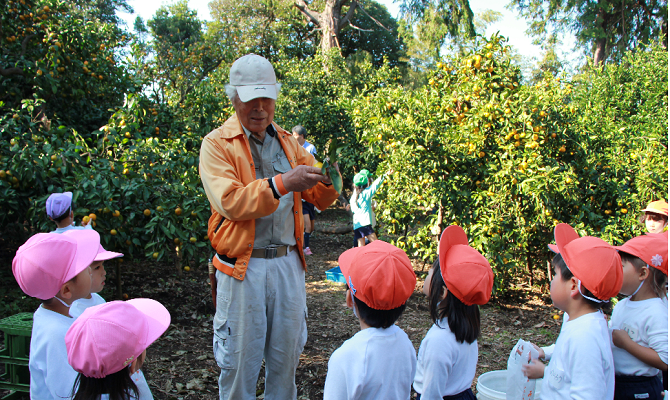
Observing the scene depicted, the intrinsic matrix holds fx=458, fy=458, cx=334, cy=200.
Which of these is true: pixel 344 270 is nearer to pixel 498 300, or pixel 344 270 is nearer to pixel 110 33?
pixel 498 300

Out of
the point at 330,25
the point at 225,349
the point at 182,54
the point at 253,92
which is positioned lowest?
the point at 225,349

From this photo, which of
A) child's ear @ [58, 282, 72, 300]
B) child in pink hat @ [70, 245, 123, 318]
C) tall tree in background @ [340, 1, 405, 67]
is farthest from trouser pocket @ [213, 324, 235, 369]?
tall tree in background @ [340, 1, 405, 67]

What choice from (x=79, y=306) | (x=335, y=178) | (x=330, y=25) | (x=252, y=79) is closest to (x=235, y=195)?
(x=335, y=178)

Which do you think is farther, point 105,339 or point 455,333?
point 455,333

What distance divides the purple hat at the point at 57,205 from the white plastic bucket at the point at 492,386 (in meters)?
2.90

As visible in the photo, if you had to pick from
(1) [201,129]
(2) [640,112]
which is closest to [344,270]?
(1) [201,129]

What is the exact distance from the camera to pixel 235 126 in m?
2.33

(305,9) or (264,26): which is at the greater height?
(264,26)

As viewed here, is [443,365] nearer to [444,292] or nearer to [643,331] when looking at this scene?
[444,292]

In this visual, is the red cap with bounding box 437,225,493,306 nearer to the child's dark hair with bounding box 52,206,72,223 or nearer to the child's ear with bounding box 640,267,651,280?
the child's ear with bounding box 640,267,651,280

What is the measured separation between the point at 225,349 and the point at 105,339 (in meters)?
0.91

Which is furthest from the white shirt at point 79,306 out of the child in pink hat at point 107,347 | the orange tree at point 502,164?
the orange tree at point 502,164

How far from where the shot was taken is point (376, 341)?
1667mm

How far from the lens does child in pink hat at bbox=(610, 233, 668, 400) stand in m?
1.92
